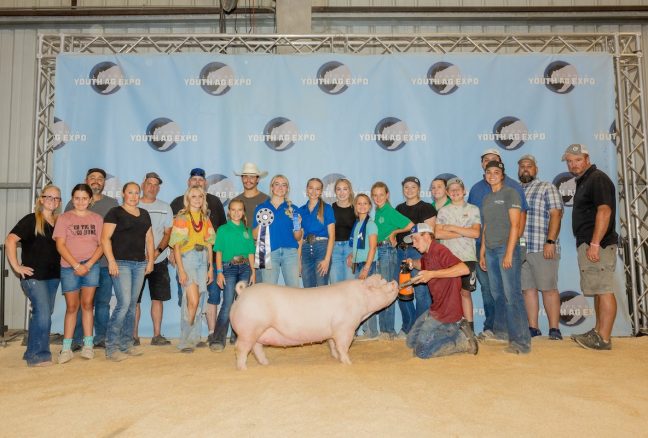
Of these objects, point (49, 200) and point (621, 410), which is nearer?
point (621, 410)

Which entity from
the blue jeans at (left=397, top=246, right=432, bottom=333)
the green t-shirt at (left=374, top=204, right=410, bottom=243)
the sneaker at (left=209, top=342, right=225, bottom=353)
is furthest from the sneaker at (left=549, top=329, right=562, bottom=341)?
the sneaker at (left=209, top=342, right=225, bottom=353)

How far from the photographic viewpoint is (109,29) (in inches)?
324

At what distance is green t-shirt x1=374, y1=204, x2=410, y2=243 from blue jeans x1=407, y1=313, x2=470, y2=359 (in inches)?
43.8

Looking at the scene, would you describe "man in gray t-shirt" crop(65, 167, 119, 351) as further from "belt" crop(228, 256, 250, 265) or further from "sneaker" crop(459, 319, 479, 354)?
"sneaker" crop(459, 319, 479, 354)

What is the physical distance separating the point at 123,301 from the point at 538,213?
4681 mm

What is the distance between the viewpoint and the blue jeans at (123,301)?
453cm

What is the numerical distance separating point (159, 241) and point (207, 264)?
0.82 metres

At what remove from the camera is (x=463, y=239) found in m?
5.16

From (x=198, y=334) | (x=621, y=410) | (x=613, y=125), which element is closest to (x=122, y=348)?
(x=198, y=334)

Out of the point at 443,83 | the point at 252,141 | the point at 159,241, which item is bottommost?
the point at 159,241

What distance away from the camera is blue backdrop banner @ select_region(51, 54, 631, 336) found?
6180mm

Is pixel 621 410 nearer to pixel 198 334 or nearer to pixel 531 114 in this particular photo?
pixel 198 334

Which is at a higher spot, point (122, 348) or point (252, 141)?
point (252, 141)

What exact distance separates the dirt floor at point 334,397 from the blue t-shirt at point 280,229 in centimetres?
125
